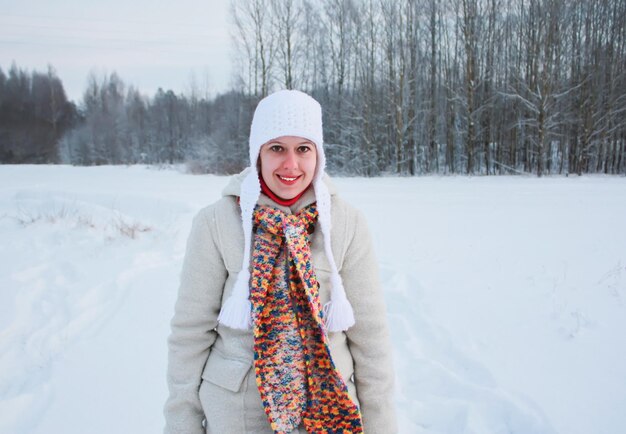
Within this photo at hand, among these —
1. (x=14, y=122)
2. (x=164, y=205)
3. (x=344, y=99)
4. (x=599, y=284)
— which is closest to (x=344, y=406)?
(x=599, y=284)

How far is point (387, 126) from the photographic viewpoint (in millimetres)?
22125

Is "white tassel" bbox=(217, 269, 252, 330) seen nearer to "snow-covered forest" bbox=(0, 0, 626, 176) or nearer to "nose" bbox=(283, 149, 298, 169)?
"nose" bbox=(283, 149, 298, 169)

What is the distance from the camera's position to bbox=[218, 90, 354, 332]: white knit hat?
1.27 m

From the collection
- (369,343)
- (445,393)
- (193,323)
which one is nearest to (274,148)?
(193,323)

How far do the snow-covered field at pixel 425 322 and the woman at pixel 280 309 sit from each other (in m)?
1.32

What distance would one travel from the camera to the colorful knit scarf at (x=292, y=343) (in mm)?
1250

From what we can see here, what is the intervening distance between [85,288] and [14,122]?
40033mm

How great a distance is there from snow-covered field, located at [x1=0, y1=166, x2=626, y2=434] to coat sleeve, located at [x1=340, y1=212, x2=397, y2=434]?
1.15m

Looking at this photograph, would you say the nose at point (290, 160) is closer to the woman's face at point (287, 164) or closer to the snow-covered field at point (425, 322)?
the woman's face at point (287, 164)

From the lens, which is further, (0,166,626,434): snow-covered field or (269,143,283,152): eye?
(0,166,626,434): snow-covered field

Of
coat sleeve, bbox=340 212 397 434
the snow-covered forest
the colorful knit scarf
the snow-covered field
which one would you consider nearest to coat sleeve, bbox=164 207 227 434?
the colorful knit scarf

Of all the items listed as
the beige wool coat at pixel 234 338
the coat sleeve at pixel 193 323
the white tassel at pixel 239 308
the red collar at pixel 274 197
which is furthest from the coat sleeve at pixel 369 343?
the coat sleeve at pixel 193 323

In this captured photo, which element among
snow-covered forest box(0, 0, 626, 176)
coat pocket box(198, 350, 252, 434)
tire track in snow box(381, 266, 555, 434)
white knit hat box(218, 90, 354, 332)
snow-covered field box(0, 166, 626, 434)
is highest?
snow-covered forest box(0, 0, 626, 176)

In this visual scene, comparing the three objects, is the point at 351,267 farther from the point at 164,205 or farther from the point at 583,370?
the point at 164,205
